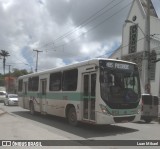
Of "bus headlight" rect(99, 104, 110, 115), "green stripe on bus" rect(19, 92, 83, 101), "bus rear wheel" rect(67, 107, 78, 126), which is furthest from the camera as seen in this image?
"bus rear wheel" rect(67, 107, 78, 126)

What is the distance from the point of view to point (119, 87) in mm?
14344

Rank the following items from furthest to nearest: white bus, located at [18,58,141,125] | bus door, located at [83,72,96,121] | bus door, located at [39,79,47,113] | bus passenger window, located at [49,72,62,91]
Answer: bus door, located at [39,79,47,113]
bus passenger window, located at [49,72,62,91]
bus door, located at [83,72,96,121]
white bus, located at [18,58,141,125]

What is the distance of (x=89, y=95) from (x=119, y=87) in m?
1.34

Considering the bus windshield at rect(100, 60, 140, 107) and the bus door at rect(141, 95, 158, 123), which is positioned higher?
the bus windshield at rect(100, 60, 140, 107)

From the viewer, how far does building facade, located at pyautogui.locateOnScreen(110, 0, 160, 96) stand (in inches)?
1513

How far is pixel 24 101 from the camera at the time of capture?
25.8m

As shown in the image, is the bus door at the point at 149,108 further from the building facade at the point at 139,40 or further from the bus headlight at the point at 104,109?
the building facade at the point at 139,40

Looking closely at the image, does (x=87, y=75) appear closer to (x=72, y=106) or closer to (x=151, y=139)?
(x=72, y=106)

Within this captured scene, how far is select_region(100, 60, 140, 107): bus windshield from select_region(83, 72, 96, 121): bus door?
0.56 metres

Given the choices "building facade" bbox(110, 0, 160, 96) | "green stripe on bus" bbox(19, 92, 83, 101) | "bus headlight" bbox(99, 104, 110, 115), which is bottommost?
"bus headlight" bbox(99, 104, 110, 115)

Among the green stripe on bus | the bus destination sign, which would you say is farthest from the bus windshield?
the green stripe on bus

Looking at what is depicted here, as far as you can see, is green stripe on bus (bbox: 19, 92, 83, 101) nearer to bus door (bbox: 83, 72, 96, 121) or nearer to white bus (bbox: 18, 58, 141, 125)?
white bus (bbox: 18, 58, 141, 125)

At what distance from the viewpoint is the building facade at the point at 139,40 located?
3844cm

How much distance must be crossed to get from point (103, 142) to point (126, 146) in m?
1.06
